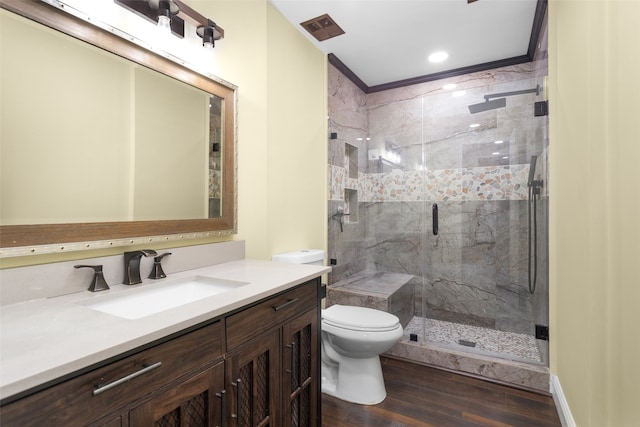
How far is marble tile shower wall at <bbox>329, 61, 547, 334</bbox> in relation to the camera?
264 cm

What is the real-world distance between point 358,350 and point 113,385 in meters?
1.47

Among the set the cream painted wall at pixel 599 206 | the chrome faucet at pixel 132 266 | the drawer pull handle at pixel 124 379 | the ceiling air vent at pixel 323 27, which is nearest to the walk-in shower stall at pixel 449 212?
the ceiling air vent at pixel 323 27

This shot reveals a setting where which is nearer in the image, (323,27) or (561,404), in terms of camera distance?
(561,404)

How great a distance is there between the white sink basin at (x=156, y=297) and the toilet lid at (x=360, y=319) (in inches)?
36.0

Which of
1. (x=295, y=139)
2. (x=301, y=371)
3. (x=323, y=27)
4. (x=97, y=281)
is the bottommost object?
(x=301, y=371)

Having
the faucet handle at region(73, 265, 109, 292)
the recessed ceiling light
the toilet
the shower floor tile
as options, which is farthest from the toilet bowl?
the recessed ceiling light

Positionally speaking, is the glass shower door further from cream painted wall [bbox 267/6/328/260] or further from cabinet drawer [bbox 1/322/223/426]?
cabinet drawer [bbox 1/322/223/426]

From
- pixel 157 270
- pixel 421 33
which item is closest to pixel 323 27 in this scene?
pixel 421 33

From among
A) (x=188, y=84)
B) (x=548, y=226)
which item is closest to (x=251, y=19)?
(x=188, y=84)

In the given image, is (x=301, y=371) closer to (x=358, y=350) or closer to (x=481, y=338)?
(x=358, y=350)

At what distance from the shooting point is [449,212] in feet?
9.84

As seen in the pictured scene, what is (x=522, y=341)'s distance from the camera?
98.9 inches

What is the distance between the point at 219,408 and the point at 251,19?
6.66 ft

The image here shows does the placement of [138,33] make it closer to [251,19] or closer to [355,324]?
[251,19]
